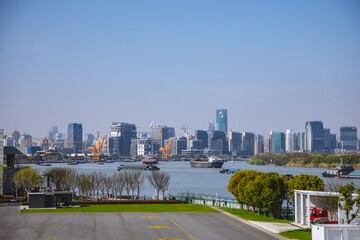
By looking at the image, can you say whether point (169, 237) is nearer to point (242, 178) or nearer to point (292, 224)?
point (292, 224)

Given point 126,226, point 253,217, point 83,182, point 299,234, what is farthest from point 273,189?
point 83,182

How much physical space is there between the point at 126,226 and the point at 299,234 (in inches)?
509

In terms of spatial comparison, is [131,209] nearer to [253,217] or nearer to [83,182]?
[253,217]

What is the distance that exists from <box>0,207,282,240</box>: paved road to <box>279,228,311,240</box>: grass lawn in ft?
4.84

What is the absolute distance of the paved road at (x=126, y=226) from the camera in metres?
34.0

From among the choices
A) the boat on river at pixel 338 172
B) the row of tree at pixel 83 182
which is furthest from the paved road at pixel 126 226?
the boat on river at pixel 338 172

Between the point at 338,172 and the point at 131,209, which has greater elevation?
the point at 131,209

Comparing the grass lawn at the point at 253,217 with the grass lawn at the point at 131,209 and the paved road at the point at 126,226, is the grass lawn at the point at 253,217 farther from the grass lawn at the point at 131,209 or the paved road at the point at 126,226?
the grass lawn at the point at 131,209

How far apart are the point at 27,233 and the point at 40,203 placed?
674 inches

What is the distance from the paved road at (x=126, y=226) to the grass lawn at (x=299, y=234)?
4.84ft

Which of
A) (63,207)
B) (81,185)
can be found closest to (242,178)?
(63,207)

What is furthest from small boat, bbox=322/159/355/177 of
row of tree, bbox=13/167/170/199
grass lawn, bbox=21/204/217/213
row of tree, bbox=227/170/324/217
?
row of tree, bbox=227/170/324/217

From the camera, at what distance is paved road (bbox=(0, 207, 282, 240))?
33969 mm

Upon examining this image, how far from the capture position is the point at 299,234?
35.5 meters
